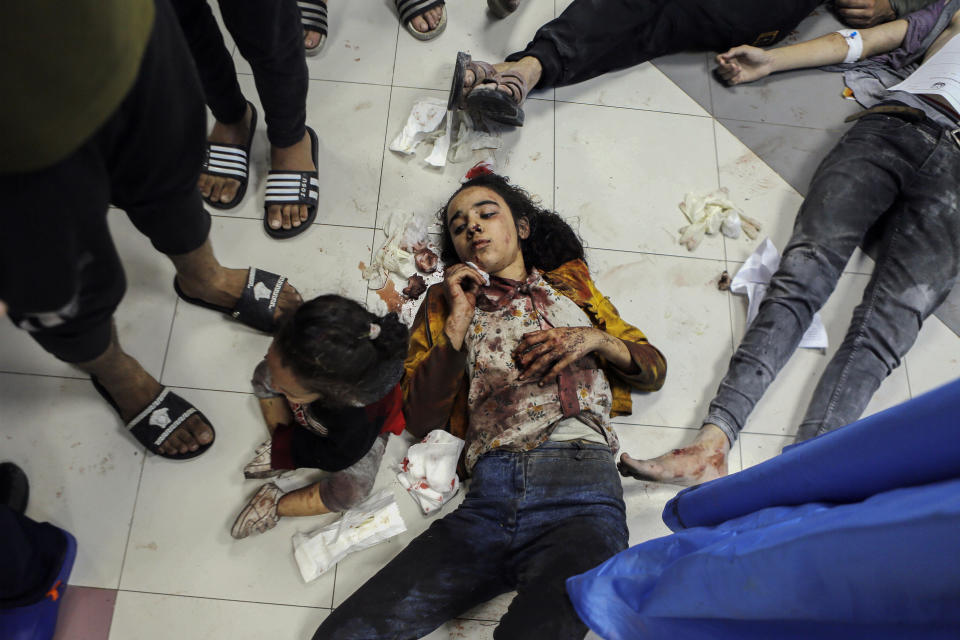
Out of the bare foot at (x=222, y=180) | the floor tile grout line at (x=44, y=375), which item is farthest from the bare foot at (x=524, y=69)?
the floor tile grout line at (x=44, y=375)

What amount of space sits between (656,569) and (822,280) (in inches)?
41.3

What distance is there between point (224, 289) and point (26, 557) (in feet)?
2.10

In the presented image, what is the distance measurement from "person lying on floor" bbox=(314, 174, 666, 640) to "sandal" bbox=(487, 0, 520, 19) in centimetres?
66

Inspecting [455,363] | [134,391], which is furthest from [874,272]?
[134,391]

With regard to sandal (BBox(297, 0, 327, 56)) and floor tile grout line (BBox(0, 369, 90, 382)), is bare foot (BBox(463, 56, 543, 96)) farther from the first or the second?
floor tile grout line (BBox(0, 369, 90, 382))

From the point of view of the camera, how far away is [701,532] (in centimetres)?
92

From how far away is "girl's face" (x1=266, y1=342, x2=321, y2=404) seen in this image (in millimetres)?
1109

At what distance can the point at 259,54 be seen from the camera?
131cm

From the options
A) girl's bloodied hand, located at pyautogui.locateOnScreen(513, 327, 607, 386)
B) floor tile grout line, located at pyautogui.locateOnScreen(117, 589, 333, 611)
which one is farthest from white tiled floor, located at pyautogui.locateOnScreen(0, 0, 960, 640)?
girl's bloodied hand, located at pyautogui.locateOnScreen(513, 327, 607, 386)

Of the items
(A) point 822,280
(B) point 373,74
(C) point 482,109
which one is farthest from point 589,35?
(A) point 822,280

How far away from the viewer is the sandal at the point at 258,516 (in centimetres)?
139

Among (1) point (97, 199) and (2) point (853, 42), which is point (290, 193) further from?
(2) point (853, 42)

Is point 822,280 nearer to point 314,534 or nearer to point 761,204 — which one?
point 761,204

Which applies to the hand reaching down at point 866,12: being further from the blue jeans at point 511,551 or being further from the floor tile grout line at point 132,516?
the floor tile grout line at point 132,516
